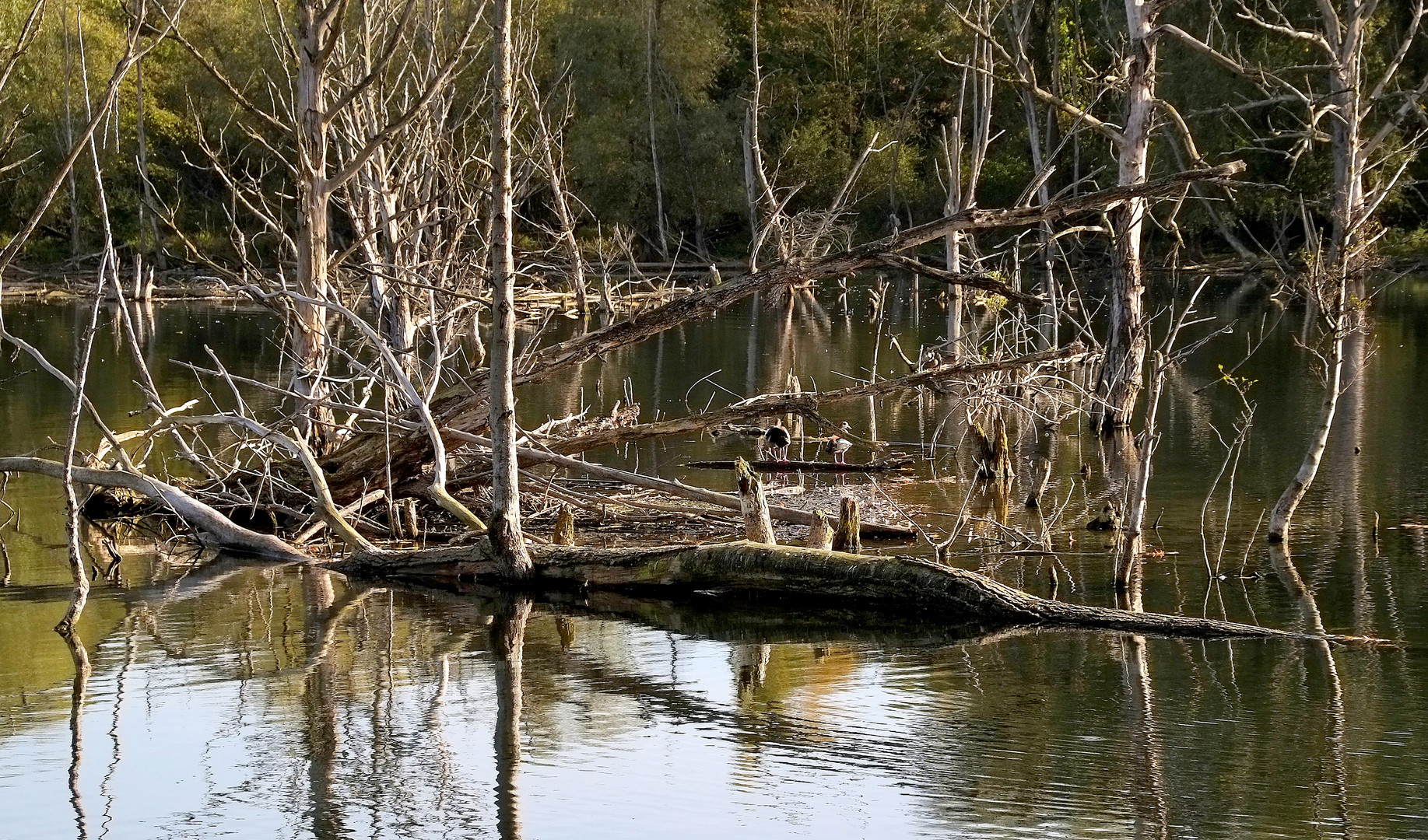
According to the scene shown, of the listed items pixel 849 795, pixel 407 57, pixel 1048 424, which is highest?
pixel 407 57

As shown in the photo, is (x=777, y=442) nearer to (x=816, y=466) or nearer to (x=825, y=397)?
(x=816, y=466)

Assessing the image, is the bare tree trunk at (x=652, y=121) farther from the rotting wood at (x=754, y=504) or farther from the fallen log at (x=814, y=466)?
the rotting wood at (x=754, y=504)

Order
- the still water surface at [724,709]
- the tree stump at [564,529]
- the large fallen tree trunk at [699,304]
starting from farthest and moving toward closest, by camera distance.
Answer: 1. the tree stump at [564,529]
2. the large fallen tree trunk at [699,304]
3. the still water surface at [724,709]

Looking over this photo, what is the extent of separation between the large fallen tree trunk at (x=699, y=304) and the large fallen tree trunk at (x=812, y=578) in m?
1.27

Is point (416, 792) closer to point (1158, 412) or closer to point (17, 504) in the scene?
point (17, 504)

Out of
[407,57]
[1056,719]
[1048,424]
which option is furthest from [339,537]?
[1048,424]

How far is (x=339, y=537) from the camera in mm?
11078

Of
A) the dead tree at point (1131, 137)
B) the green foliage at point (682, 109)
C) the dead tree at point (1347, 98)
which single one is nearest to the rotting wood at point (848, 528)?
the dead tree at point (1347, 98)

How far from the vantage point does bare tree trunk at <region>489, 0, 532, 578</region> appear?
→ 8.70 meters

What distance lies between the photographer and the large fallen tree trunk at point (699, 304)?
8.69 meters

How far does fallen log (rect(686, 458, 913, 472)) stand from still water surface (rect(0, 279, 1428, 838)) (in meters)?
2.39

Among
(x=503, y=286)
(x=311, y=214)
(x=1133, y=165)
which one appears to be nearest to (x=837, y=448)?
(x=1133, y=165)

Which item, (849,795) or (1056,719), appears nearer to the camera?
(849,795)

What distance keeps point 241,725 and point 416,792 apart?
1353mm
